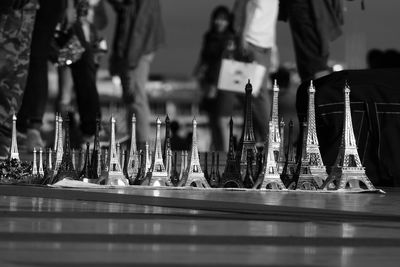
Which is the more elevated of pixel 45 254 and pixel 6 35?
pixel 6 35

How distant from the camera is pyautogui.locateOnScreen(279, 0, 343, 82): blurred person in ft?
40.1

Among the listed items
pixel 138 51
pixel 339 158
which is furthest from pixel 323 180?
pixel 138 51

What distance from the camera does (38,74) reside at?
40.1ft

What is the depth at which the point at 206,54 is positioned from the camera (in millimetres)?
15773

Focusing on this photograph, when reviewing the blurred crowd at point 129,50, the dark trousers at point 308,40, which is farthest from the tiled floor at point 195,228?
the dark trousers at point 308,40

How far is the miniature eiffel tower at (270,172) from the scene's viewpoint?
8.27 meters

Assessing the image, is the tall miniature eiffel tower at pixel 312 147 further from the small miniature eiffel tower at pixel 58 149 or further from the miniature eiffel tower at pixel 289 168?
the small miniature eiffel tower at pixel 58 149

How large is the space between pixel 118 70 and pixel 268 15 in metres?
1.57

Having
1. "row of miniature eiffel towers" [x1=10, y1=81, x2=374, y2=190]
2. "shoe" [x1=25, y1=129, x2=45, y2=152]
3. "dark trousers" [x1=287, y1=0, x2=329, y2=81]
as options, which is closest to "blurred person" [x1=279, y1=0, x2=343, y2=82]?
"dark trousers" [x1=287, y1=0, x2=329, y2=81]

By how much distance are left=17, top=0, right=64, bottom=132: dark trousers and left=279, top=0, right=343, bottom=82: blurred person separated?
6.59 ft

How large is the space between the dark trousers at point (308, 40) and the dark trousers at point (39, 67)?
201 centimetres

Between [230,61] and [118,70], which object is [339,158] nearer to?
[230,61]

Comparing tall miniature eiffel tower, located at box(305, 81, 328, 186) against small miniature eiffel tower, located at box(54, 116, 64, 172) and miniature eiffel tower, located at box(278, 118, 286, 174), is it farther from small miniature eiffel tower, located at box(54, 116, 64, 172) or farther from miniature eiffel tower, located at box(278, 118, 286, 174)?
small miniature eiffel tower, located at box(54, 116, 64, 172)

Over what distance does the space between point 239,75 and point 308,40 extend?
675 millimetres
